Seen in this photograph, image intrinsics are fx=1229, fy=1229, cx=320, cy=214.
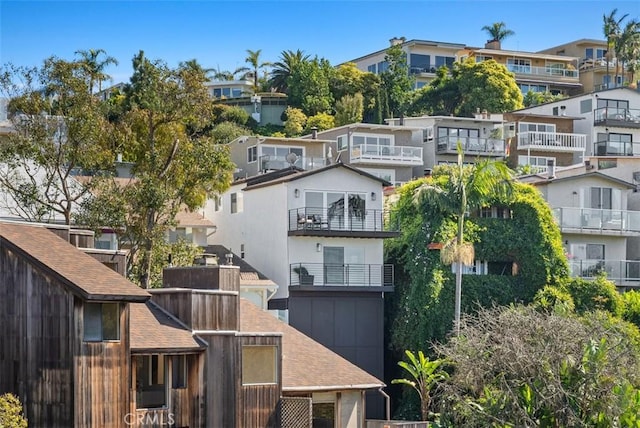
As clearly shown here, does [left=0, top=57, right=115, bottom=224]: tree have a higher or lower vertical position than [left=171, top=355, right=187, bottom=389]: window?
higher

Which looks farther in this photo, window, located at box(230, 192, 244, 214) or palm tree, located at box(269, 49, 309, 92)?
palm tree, located at box(269, 49, 309, 92)

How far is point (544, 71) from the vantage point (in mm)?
120438

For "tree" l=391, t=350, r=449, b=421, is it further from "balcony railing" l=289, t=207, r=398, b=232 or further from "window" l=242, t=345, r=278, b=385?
"window" l=242, t=345, r=278, b=385

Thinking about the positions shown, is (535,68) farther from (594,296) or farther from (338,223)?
(338,223)

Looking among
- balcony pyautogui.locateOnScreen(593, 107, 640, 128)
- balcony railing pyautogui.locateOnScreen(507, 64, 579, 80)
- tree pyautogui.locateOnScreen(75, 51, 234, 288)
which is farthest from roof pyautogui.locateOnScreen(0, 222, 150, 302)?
balcony railing pyautogui.locateOnScreen(507, 64, 579, 80)

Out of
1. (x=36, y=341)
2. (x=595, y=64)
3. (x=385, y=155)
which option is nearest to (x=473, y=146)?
(x=385, y=155)

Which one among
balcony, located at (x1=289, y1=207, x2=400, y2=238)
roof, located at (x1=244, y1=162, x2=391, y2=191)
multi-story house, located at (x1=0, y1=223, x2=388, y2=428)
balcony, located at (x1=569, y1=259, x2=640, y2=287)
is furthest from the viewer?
balcony, located at (x1=569, y1=259, x2=640, y2=287)

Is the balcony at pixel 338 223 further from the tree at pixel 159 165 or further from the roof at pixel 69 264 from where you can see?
the roof at pixel 69 264

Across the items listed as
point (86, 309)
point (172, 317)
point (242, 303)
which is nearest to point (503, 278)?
point (242, 303)

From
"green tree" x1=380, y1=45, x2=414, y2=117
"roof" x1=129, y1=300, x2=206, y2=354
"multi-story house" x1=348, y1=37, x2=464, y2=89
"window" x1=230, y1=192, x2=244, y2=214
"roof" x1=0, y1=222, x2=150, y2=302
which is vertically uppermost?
"multi-story house" x1=348, y1=37, x2=464, y2=89

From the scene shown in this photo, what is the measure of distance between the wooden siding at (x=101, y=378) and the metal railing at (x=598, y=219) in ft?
107

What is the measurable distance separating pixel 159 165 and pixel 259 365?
47.0 feet

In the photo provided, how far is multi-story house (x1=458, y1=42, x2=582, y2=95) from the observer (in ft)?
386

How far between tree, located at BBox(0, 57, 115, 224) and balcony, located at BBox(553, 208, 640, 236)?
79.7 ft
